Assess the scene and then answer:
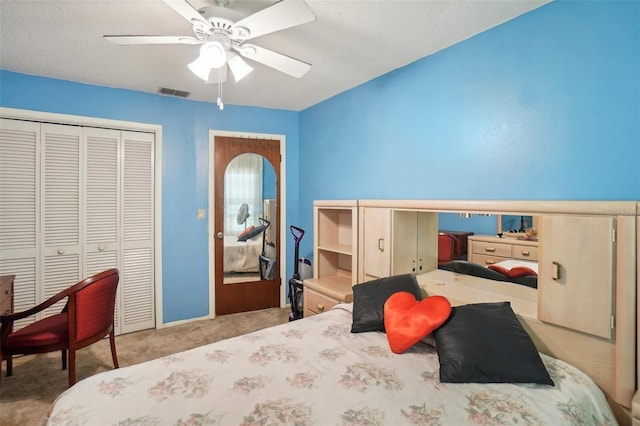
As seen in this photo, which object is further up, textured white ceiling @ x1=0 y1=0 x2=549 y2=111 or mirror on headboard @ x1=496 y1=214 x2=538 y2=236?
textured white ceiling @ x1=0 y1=0 x2=549 y2=111

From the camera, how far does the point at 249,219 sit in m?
3.66

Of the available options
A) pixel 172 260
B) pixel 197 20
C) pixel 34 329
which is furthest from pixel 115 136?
pixel 197 20

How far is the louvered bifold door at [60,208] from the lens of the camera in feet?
9.21

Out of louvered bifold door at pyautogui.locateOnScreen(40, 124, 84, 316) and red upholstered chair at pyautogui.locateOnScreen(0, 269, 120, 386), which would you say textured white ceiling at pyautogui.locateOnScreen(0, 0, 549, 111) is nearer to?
louvered bifold door at pyautogui.locateOnScreen(40, 124, 84, 316)

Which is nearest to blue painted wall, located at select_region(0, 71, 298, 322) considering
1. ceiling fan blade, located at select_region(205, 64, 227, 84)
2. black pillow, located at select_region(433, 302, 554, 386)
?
ceiling fan blade, located at select_region(205, 64, 227, 84)

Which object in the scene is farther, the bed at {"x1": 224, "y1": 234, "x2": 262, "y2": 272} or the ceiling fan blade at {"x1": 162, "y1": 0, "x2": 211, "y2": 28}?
the bed at {"x1": 224, "y1": 234, "x2": 262, "y2": 272}

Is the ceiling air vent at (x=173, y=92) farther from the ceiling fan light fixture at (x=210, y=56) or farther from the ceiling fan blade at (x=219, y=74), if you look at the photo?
the ceiling fan light fixture at (x=210, y=56)

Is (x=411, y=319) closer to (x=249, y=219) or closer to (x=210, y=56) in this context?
(x=210, y=56)

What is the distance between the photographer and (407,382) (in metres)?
1.34

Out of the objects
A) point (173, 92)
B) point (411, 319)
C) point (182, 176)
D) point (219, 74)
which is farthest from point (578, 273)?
point (173, 92)

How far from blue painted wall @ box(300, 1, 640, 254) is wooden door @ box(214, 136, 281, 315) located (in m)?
1.31

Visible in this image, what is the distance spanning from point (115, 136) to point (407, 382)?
3.25 meters

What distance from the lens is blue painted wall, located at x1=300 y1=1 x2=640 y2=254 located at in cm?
150

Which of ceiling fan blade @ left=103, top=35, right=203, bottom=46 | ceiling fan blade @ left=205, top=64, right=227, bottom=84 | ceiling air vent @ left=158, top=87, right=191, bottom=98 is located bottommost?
ceiling fan blade @ left=103, top=35, right=203, bottom=46
